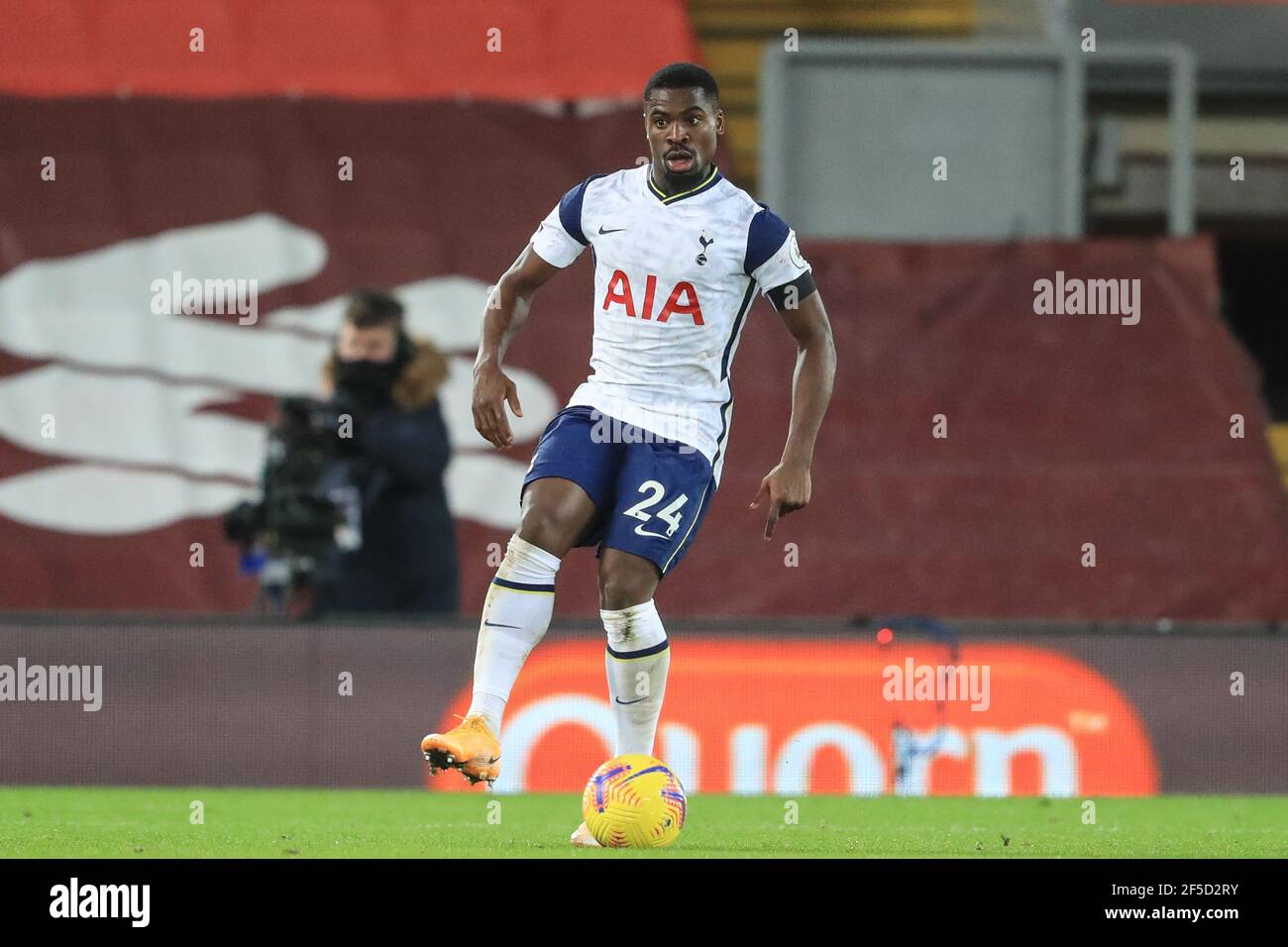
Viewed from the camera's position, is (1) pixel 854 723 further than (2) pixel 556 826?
Yes

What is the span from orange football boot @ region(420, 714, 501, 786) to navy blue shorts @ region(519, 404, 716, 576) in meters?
0.67

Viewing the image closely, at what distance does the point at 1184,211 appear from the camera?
12180 millimetres

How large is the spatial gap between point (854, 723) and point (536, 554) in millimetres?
3552

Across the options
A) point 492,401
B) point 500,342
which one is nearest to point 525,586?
point 492,401

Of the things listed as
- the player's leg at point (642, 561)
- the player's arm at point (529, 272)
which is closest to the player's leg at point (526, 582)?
the player's leg at point (642, 561)

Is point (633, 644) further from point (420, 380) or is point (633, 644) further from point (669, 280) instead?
point (420, 380)

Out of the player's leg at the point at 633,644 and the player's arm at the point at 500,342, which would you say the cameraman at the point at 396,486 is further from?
the player's leg at the point at 633,644

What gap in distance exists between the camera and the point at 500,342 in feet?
20.6

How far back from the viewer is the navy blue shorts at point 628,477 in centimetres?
607

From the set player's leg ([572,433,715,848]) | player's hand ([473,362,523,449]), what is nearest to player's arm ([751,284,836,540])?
player's leg ([572,433,715,848])

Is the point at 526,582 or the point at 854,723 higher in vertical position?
the point at 526,582

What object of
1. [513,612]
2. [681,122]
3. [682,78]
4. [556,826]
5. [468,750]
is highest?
[682,78]

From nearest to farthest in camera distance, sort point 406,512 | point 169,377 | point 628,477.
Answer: point 628,477 → point 406,512 → point 169,377

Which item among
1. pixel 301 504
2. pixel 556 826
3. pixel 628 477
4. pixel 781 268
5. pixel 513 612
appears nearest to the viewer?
pixel 513 612
